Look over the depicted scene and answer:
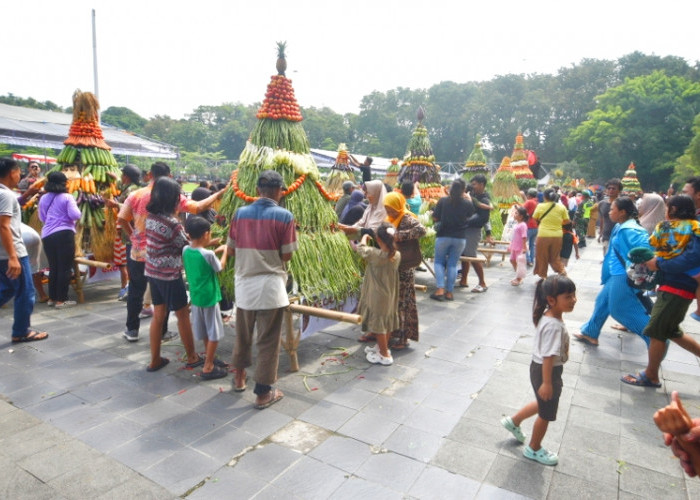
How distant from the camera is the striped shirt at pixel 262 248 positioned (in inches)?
135

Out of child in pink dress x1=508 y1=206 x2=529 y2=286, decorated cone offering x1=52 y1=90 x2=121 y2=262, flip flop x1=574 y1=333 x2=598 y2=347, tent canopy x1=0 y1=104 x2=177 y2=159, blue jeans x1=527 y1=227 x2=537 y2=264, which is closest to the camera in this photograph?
flip flop x1=574 y1=333 x2=598 y2=347

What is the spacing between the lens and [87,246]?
665 cm

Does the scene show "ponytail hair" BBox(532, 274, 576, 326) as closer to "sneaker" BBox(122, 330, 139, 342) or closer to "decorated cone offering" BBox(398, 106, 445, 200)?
"sneaker" BBox(122, 330, 139, 342)

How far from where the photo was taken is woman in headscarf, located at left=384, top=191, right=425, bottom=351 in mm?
4734

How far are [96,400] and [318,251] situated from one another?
93.4 inches

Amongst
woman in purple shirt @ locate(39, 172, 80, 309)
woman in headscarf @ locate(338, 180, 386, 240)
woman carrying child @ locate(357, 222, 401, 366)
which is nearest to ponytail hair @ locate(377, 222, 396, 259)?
woman carrying child @ locate(357, 222, 401, 366)

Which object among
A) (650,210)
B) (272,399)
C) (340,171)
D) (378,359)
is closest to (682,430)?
(272,399)

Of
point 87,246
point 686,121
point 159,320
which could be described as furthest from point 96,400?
point 686,121

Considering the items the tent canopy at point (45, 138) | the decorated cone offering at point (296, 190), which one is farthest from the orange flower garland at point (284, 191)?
the tent canopy at point (45, 138)

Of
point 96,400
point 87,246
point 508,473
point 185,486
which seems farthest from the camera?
point 87,246

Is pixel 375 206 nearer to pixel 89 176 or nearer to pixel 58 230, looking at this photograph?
pixel 58 230

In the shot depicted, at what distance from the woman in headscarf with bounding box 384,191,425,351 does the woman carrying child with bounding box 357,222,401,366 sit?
372 mm

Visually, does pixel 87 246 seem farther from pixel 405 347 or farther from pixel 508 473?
pixel 508 473

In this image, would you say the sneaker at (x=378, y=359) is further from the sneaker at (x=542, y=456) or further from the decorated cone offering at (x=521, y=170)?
the decorated cone offering at (x=521, y=170)
